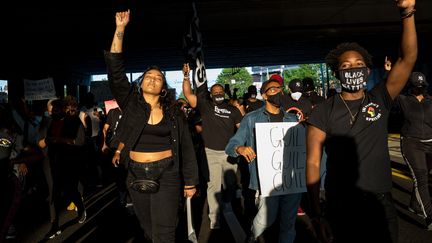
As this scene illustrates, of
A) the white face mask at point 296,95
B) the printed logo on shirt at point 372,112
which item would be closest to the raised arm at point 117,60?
the printed logo on shirt at point 372,112

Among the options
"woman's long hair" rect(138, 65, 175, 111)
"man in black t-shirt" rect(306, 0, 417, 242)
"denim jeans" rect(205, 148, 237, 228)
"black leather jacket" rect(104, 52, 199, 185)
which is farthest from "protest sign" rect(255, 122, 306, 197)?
"denim jeans" rect(205, 148, 237, 228)

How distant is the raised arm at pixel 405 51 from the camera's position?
2572 mm

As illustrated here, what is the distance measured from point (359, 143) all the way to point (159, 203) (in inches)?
75.3

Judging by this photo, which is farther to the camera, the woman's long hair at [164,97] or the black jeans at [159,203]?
the woman's long hair at [164,97]

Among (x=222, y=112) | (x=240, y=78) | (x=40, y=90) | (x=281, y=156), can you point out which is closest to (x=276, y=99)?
(x=281, y=156)

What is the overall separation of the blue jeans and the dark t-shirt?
243cm

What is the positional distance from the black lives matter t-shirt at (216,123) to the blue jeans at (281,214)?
219 centimetres

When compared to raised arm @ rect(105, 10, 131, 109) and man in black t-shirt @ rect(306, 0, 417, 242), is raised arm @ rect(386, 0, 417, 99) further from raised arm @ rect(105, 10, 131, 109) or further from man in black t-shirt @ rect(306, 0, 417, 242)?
raised arm @ rect(105, 10, 131, 109)

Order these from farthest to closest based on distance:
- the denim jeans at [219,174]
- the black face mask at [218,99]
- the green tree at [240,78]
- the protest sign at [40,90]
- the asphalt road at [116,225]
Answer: the green tree at [240,78], the protest sign at [40,90], the black face mask at [218,99], the denim jeans at [219,174], the asphalt road at [116,225]

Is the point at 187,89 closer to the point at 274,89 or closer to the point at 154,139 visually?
the point at 274,89

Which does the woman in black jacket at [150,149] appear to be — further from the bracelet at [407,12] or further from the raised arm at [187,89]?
the raised arm at [187,89]

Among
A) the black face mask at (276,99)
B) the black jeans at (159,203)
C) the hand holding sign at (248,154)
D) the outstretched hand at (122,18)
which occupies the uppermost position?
the outstretched hand at (122,18)

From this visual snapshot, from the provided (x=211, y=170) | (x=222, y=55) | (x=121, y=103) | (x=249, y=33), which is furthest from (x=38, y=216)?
(x=222, y=55)

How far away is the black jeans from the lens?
374 cm
